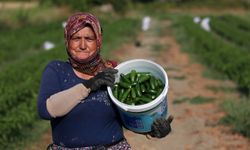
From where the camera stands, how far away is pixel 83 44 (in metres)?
3.23

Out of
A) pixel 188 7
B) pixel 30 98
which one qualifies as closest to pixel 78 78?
pixel 30 98

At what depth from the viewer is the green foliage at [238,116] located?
8359 millimetres

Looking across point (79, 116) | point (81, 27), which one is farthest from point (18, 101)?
point (81, 27)

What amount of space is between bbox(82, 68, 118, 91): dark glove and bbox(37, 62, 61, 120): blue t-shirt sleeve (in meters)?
0.21

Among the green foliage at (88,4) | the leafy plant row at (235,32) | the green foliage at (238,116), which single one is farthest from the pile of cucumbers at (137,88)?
the green foliage at (88,4)

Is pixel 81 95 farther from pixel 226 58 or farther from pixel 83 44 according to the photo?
pixel 226 58

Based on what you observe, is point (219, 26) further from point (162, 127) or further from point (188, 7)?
point (162, 127)

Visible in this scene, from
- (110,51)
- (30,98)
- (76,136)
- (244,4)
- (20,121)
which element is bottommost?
(244,4)

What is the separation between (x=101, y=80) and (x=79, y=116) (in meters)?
0.27

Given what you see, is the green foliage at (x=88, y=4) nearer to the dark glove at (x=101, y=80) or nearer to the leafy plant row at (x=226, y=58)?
the leafy plant row at (x=226, y=58)

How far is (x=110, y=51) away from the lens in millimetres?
19609

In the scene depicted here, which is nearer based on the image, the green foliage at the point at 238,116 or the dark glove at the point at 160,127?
the dark glove at the point at 160,127

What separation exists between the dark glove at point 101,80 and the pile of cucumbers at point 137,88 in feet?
0.54

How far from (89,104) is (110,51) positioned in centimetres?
1634
